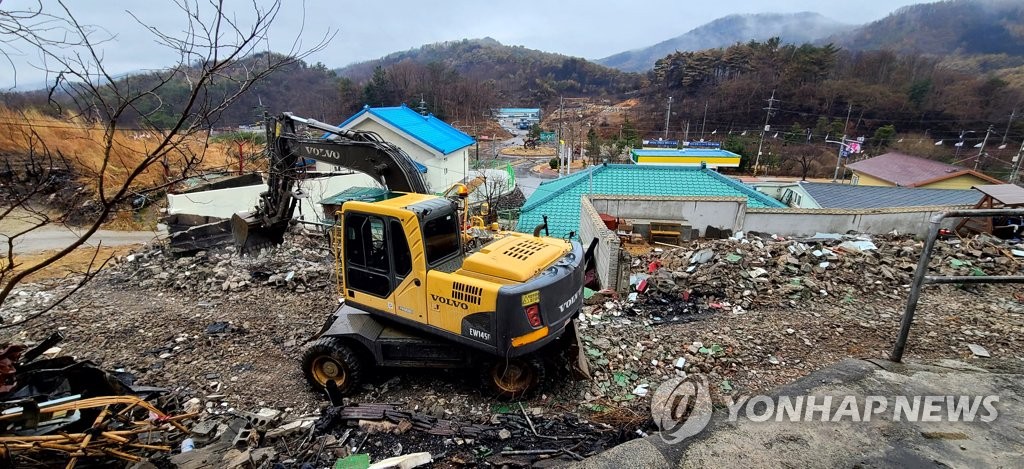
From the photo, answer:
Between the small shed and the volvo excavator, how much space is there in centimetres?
888

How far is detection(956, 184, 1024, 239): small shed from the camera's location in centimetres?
812

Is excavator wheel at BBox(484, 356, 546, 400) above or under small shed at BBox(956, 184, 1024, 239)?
under

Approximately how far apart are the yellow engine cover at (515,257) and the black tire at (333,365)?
1688 millimetres

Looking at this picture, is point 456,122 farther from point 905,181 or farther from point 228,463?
point 228,463

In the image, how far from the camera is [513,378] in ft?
15.3

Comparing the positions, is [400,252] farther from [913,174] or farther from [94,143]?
[913,174]

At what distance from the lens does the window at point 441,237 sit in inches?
173

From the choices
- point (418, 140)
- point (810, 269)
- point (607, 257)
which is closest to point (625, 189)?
point (607, 257)

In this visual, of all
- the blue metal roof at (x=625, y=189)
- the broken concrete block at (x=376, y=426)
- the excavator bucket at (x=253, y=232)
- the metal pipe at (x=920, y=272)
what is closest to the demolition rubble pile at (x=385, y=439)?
the broken concrete block at (x=376, y=426)

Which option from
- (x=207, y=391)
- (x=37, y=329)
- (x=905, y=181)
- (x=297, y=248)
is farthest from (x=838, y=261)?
(x=905, y=181)

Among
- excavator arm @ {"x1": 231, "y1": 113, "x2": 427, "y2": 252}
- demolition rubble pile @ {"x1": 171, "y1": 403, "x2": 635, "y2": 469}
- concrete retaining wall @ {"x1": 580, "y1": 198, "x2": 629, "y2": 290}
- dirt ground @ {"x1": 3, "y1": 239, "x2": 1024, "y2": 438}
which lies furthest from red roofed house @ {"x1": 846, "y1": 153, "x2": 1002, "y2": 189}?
excavator arm @ {"x1": 231, "y1": 113, "x2": 427, "y2": 252}

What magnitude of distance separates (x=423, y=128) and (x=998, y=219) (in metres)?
19.2

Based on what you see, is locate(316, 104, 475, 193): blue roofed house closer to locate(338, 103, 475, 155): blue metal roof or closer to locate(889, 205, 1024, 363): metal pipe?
locate(338, 103, 475, 155): blue metal roof

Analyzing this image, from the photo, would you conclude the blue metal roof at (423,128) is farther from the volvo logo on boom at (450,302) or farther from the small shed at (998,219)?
the small shed at (998,219)
